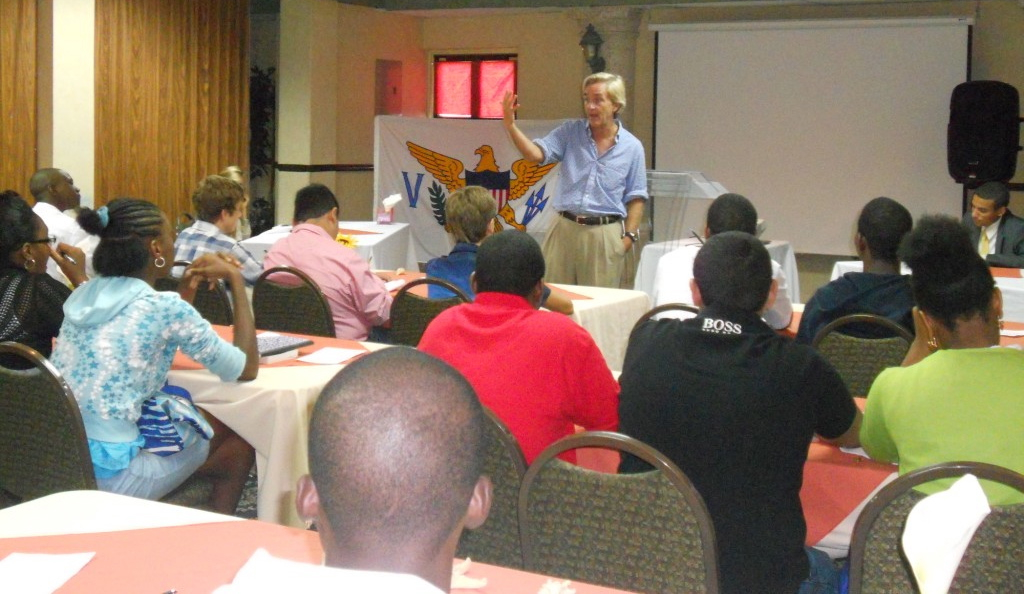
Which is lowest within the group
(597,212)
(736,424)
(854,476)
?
(854,476)

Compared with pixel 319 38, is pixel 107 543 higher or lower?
lower

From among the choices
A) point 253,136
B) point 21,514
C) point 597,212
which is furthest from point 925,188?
point 21,514

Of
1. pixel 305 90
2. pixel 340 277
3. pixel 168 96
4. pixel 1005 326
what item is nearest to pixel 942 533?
pixel 1005 326

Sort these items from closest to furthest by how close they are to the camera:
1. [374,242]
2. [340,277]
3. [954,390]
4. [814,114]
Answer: [954,390]
[340,277]
[374,242]
[814,114]

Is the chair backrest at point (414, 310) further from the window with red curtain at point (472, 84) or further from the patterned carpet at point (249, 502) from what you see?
the window with red curtain at point (472, 84)

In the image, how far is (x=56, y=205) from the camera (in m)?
5.63

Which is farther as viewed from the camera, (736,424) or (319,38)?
(319,38)

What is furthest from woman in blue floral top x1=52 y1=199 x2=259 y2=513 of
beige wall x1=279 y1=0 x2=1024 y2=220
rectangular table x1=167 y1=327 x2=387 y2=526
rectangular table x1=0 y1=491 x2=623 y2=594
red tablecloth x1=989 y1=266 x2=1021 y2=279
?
beige wall x1=279 y1=0 x2=1024 y2=220

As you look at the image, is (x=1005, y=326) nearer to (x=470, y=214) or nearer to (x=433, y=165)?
(x=470, y=214)

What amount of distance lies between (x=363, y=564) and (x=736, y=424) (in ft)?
3.56

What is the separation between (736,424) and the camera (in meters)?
1.97

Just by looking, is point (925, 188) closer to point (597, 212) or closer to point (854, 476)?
point (597, 212)

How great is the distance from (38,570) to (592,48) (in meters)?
8.24

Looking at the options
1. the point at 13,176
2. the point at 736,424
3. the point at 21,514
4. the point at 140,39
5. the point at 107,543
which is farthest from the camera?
the point at 140,39
